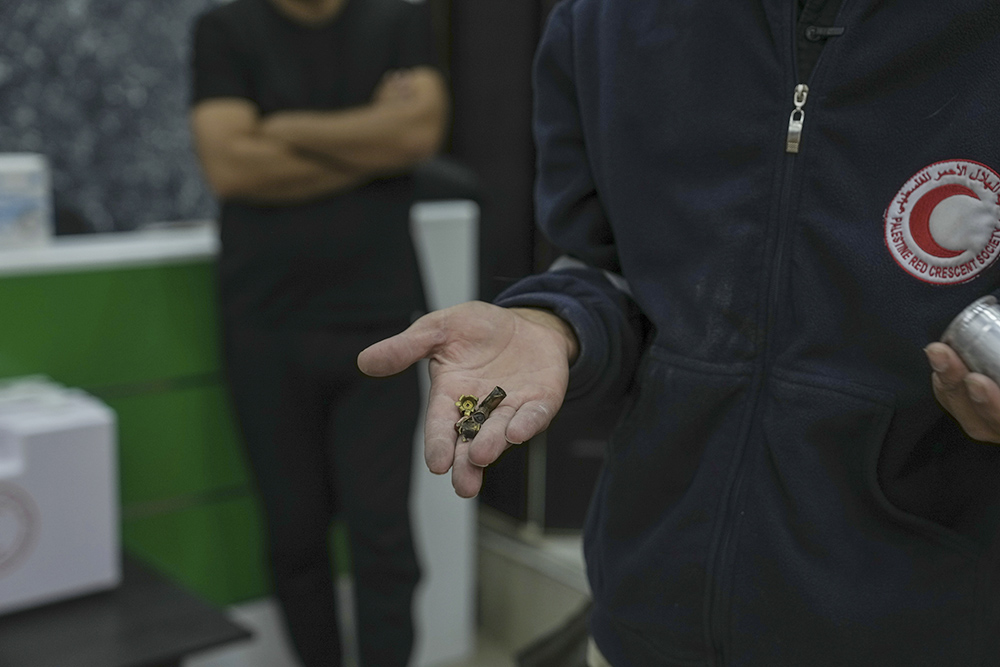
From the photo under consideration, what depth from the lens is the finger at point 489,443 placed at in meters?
0.62

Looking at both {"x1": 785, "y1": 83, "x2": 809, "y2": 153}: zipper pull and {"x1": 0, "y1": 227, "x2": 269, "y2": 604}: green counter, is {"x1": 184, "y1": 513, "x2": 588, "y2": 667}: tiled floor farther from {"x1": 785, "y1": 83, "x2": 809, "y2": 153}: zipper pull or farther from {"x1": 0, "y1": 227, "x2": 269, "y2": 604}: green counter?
{"x1": 785, "y1": 83, "x2": 809, "y2": 153}: zipper pull

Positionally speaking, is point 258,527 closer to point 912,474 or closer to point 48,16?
point 48,16

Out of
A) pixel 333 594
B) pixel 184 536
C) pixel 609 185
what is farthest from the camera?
pixel 184 536

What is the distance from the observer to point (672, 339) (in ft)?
2.52

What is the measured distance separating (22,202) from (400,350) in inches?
65.2

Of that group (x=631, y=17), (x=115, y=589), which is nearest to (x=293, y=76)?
(x=115, y=589)

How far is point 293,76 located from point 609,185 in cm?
132

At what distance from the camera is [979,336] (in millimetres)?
607

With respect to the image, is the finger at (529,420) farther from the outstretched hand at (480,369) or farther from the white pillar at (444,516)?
the white pillar at (444,516)

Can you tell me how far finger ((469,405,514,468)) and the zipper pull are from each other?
0.95 ft

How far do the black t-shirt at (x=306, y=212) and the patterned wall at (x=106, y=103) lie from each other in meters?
0.89

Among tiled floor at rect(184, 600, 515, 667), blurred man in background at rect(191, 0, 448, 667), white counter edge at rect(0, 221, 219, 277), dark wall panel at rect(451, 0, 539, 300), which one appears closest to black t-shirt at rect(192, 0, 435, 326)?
blurred man in background at rect(191, 0, 448, 667)

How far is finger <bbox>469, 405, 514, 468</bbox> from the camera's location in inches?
24.3

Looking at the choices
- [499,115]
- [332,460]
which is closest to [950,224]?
[332,460]
